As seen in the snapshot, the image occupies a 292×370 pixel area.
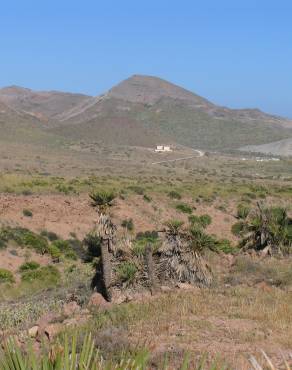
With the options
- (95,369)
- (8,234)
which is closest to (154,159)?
(8,234)

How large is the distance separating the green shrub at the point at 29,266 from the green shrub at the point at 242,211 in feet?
57.9

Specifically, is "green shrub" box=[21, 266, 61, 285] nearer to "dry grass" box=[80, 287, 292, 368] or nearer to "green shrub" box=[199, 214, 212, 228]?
"dry grass" box=[80, 287, 292, 368]

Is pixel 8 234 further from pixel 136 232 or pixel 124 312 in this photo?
pixel 124 312

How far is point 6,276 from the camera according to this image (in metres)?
23.8

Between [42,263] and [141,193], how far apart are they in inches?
706

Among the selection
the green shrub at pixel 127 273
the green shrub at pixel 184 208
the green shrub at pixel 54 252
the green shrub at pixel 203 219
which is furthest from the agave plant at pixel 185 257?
the green shrub at pixel 184 208

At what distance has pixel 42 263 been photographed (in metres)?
28.0

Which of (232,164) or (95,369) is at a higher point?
(95,369)

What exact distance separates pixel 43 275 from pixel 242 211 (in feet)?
71.8

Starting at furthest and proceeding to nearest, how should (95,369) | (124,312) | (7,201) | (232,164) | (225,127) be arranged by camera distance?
(225,127) → (232,164) → (7,201) → (124,312) → (95,369)

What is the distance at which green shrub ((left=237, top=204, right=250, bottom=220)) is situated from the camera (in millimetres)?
40906

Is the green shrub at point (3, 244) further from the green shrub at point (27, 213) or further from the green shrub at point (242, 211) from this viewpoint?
the green shrub at point (242, 211)

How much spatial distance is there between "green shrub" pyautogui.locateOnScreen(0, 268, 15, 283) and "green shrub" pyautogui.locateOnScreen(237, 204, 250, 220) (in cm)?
2007

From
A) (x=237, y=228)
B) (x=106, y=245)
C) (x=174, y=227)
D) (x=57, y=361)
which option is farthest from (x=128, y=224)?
(x=57, y=361)
